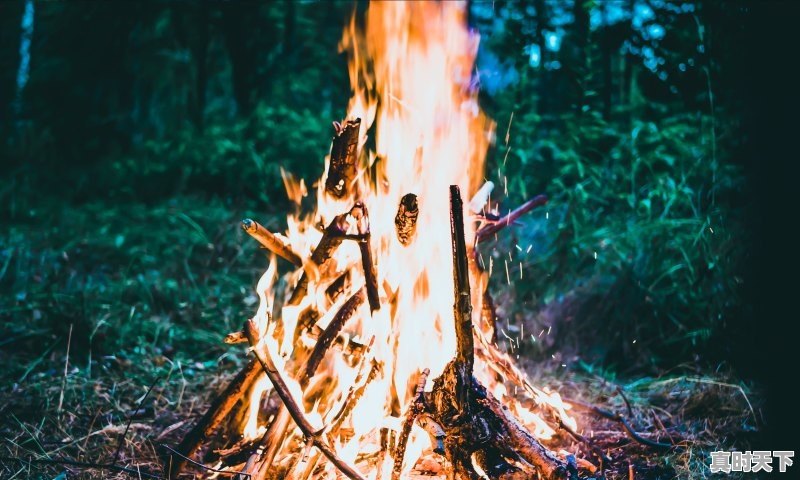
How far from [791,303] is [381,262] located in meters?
1.44

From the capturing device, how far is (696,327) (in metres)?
3.32

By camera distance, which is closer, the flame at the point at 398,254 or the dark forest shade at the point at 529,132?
the flame at the point at 398,254

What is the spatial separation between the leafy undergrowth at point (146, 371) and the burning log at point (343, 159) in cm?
113

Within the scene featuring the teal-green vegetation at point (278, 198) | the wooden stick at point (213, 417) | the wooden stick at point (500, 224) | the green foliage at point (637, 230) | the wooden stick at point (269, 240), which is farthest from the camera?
the green foliage at point (637, 230)

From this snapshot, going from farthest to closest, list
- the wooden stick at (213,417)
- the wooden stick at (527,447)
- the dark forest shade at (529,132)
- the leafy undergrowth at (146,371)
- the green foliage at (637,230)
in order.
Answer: the dark forest shade at (529,132) → the green foliage at (637,230) → the leafy undergrowth at (146,371) → the wooden stick at (213,417) → the wooden stick at (527,447)

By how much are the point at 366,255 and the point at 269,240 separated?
37 cm

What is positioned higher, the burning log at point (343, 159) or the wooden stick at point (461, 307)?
the burning log at point (343, 159)

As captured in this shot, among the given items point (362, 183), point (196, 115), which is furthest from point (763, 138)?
point (196, 115)

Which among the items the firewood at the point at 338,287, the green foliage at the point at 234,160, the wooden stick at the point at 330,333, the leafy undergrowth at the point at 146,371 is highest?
the green foliage at the point at 234,160

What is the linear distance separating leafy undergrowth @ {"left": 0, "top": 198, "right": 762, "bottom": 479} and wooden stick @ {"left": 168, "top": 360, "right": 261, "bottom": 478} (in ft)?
0.30

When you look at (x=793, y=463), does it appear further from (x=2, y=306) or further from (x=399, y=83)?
(x=2, y=306)

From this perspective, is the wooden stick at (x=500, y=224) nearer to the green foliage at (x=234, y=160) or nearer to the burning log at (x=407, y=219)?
the burning log at (x=407, y=219)

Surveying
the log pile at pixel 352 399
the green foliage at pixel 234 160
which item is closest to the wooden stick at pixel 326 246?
the log pile at pixel 352 399

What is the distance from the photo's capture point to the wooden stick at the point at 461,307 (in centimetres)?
179
